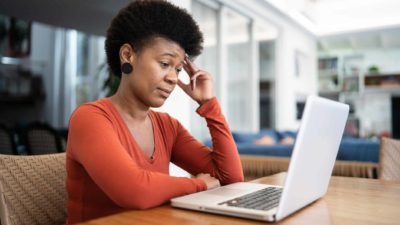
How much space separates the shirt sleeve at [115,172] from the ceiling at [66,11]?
2.88 m

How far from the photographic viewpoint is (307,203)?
85 cm

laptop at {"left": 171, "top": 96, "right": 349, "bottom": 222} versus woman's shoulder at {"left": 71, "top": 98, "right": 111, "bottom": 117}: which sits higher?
woman's shoulder at {"left": 71, "top": 98, "right": 111, "bottom": 117}

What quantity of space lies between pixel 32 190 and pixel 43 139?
8.09ft

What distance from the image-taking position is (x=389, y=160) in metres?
1.57

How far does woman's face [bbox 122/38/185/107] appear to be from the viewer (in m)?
1.09

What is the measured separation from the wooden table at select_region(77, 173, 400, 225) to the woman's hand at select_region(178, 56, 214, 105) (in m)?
0.51

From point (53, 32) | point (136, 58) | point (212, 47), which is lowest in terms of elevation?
point (136, 58)

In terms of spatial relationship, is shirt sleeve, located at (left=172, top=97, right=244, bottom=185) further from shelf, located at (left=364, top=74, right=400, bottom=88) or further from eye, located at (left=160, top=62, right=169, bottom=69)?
Result: shelf, located at (left=364, top=74, right=400, bottom=88)

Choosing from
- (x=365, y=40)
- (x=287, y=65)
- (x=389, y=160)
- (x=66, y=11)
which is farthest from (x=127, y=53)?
(x=365, y=40)

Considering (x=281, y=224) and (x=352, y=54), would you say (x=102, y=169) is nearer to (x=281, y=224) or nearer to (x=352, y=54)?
(x=281, y=224)

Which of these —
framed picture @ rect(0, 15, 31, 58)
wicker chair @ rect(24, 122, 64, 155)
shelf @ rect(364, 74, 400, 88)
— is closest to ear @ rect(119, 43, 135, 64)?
wicker chair @ rect(24, 122, 64, 155)

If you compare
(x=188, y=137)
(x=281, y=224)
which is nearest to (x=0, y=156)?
(x=188, y=137)

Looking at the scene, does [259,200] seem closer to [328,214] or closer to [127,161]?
[328,214]

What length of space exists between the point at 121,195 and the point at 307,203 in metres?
0.41
